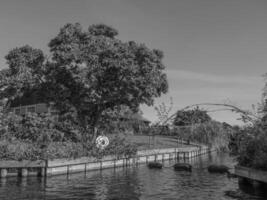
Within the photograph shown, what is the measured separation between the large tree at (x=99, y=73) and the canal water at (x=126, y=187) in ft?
40.9

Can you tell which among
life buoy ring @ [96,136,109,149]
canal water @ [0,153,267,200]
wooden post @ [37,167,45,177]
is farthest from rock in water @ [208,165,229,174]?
wooden post @ [37,167,45,177]

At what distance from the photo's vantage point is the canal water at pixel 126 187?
81.4ft

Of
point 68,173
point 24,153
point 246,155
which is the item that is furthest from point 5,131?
point 246,155

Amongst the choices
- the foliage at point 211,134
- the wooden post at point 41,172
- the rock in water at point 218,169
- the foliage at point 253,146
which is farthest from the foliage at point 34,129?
the foliage at point 211,134

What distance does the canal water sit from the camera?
24823 millimetres

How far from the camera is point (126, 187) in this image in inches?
1139

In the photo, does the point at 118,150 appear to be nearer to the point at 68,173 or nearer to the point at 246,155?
the point at 68,173

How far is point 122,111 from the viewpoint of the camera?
165 ft

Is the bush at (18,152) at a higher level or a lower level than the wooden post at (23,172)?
higher

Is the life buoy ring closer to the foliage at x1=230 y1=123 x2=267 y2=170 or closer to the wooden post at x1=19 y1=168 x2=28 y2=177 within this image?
the wooden post at x1=19 y1=168 x2=28 y2=177

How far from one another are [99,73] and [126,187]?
18606 millimetres

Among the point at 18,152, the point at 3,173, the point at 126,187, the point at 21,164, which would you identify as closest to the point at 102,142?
the point at 18,152

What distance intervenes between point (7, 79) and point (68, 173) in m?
17.7

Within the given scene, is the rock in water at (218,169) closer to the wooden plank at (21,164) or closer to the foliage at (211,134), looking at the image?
the wooden plank at (21,164)
